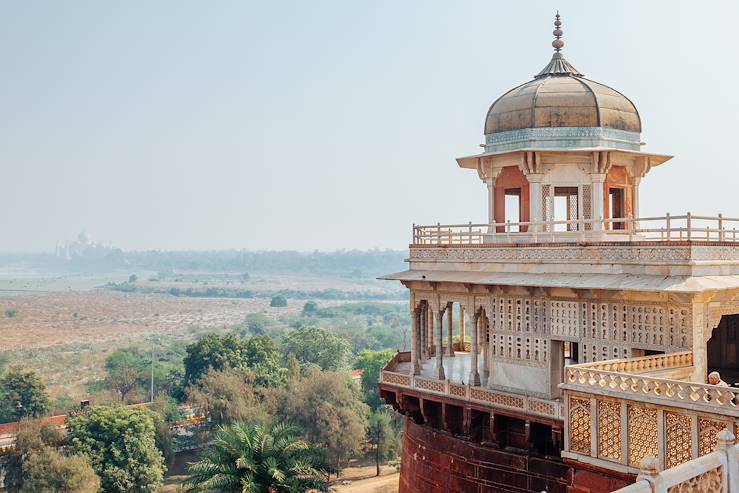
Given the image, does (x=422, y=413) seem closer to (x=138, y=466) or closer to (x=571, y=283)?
(x=571, y=283)

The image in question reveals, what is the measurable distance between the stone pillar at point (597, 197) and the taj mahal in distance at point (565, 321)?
33 millimetres

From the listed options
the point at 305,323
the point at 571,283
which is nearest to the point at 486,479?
the point at 571,283

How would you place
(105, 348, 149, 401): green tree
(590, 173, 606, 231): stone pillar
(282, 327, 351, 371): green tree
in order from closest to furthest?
(590, 173, 606, 231): stone pillar → (105, 348, 149, 401): green tree → (282, 327, 351, 371): green tree

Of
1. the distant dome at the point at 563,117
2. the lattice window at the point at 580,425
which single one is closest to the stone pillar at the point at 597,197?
the distant dome at the point at 563,117

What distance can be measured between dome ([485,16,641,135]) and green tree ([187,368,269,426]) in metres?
26.5

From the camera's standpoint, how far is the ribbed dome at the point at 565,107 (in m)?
18.6

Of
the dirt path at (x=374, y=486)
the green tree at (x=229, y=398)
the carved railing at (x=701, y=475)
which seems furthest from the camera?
the green tree at (x=229, y=398)

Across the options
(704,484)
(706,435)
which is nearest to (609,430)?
(706,435)

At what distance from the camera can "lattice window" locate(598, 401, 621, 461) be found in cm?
1109

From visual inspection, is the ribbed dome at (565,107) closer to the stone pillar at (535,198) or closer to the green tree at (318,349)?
the stone pillar at (535,198)

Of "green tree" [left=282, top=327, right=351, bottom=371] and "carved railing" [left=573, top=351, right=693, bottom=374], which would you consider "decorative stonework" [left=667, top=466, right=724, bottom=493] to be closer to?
"carved railing" [left=573, top=351, right=693, bottom=374]

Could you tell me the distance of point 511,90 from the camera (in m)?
20.1

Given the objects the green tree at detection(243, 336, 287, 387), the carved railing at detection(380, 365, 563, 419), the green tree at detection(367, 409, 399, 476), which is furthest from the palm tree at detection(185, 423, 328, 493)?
the green tree at detection(243, 336, 287, 387)

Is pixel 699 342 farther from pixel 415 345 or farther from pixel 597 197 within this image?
pixel 415 345
